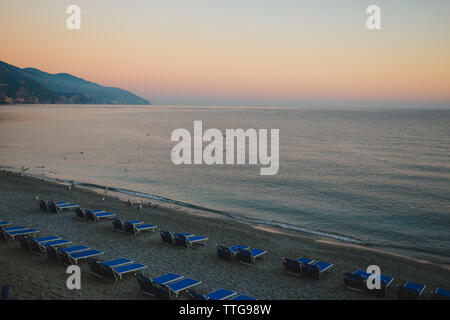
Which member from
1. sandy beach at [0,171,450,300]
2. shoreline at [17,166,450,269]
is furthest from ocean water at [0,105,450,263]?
sandy beach at [0,171,450,300]

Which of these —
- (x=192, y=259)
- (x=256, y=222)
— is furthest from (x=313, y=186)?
(x=192, y=259)

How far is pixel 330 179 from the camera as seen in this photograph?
110 ft

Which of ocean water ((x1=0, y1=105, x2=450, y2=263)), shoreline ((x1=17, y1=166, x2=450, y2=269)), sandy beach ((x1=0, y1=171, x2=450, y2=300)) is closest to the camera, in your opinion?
sandy beach ((x1=0, y1=171, x2=450, y2=300))

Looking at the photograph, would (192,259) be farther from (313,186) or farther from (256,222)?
(313,186)

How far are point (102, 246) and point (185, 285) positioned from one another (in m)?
5.23

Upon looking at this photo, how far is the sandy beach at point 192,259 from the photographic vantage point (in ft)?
31.4

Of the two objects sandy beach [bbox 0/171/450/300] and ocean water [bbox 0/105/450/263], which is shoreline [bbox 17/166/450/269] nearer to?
ocean water [bbox 0/105/450/263]

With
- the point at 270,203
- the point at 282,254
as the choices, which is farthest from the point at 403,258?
the point at 270,203

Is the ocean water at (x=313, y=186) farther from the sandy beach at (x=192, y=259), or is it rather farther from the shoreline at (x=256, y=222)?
the sandy beach at (x=192, y=259)

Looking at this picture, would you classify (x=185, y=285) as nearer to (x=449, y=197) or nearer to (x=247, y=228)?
(x=247, y=228)

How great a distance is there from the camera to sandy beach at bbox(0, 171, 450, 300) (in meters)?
9.57

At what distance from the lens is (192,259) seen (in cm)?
1209

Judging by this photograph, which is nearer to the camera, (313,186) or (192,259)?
(192,259)

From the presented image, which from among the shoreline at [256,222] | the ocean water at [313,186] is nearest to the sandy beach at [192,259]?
the shoreline at [256,222]
